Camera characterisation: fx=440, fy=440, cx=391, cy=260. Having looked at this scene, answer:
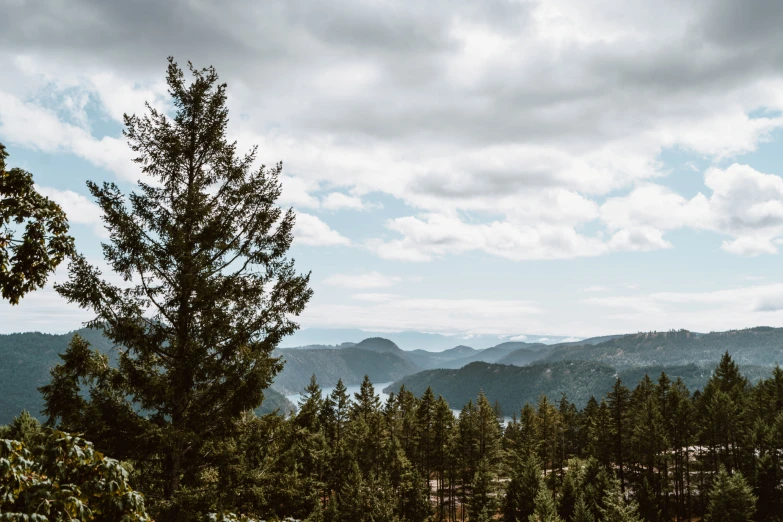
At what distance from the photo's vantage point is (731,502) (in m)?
42.6

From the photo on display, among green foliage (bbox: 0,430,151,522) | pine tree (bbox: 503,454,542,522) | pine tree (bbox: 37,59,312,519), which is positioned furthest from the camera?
pine tree (bbox: 503,454,542,522)

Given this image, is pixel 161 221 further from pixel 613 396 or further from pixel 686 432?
pixel 686 432

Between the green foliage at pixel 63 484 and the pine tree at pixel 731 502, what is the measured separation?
2150 inches

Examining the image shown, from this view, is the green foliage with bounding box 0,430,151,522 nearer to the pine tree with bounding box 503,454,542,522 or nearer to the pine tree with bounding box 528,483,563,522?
the pine tree with bounding box 528,483,563,522

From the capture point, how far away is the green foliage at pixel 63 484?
4777 mm

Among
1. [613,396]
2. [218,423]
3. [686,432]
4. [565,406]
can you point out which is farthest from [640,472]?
[218,423]

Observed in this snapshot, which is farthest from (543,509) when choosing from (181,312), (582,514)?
(181,312)

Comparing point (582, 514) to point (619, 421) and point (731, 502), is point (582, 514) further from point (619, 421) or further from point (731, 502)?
point (619, 421)

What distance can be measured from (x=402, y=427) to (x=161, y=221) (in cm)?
5624

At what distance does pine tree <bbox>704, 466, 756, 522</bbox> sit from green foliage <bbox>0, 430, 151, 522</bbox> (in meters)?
54.6

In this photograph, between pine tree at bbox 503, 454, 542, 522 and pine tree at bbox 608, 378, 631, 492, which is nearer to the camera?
pine tree at bbox 503, 454, 542, 522

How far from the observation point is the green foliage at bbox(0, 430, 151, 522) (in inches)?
188

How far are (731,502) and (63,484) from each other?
185 ft

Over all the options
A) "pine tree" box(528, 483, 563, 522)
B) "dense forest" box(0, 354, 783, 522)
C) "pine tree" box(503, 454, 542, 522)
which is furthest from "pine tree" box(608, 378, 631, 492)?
"pine tree" box(528, 483, 563, 522)
